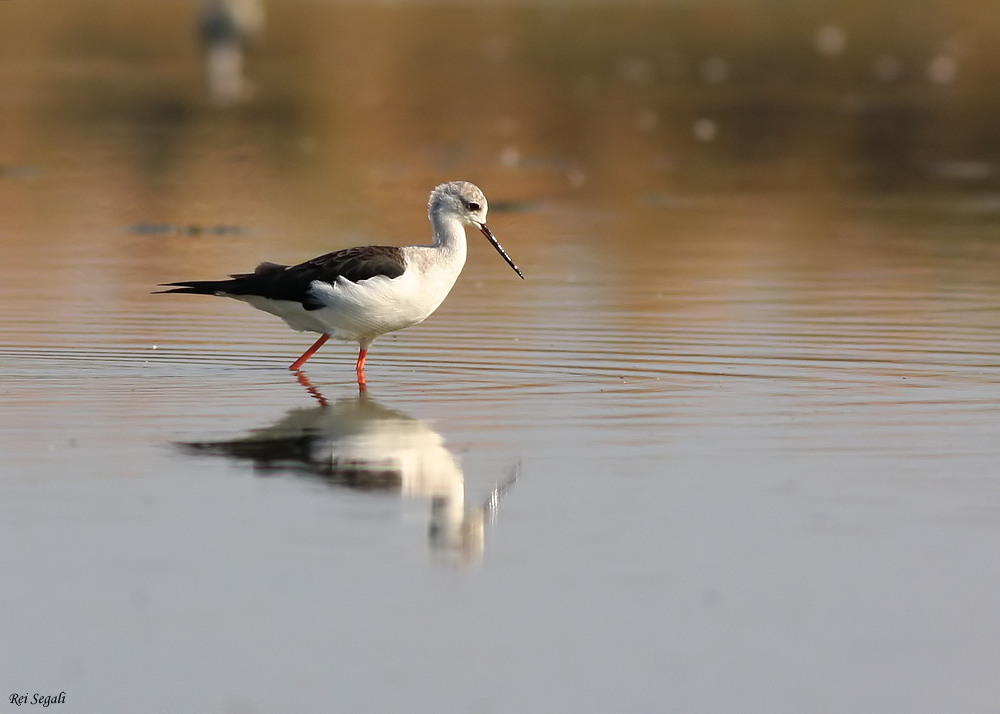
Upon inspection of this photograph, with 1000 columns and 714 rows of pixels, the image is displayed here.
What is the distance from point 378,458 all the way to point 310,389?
2.36m

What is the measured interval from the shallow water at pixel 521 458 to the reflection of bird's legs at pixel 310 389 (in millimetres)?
31

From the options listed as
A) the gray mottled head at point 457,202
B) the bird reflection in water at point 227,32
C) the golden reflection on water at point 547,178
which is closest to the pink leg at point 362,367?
the gray mottled head at point 457,202

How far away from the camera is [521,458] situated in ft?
29.3

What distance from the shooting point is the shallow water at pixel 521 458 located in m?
6.01

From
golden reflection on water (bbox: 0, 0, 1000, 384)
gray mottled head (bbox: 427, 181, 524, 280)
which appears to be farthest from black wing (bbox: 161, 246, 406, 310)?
golden reflection on water (bbox: 0, 0, 1000, 384)

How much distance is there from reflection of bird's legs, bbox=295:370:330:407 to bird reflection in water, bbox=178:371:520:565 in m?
0.12

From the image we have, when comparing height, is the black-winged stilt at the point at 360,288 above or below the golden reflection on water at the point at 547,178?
below

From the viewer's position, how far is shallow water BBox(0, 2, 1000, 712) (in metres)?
6.01

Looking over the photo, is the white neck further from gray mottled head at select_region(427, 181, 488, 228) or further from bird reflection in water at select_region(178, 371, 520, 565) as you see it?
bird reflection in water at select_region(178, 371, 520, 565)

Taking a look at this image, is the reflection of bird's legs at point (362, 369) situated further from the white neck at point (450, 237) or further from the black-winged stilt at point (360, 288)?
the white neck at point (450, 237)

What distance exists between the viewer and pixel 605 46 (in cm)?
4894

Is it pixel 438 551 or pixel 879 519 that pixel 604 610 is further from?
pixel 879 519

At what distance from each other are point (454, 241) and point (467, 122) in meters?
19.8

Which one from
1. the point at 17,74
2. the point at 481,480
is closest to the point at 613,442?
the point at 481,480
